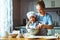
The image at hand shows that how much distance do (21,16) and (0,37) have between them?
0.18m

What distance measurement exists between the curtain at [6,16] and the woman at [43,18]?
0.17 metres

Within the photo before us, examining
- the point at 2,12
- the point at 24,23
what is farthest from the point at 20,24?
the point at 2,12

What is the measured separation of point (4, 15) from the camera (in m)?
0.88

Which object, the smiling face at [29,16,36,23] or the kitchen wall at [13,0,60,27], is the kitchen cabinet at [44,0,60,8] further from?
the smiling face at [29,16,36,23]

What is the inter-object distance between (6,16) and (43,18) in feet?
0.74

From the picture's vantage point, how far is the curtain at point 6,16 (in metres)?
0.88

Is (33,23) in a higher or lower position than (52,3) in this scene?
lower

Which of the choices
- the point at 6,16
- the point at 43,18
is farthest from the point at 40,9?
the point at 6,16

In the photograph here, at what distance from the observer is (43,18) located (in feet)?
2.89

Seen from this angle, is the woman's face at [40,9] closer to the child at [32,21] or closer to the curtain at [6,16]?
the child at [32,21]

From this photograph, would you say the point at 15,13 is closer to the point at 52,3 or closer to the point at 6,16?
the point at 6,16

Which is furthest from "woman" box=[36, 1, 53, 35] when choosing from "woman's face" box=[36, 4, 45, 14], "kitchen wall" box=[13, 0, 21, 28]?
"kitchen wall" box=[13, 0, 21, 28]

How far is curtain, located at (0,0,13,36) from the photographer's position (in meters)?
0.88

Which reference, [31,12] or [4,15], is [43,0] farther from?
[4,15]
